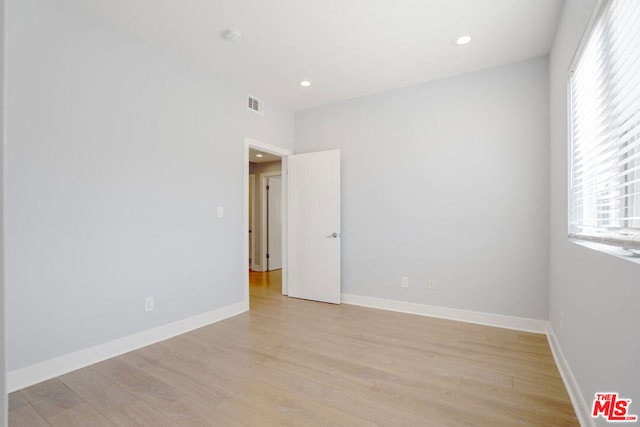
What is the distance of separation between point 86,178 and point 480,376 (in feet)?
10.8

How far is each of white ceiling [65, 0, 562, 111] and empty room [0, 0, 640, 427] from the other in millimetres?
23

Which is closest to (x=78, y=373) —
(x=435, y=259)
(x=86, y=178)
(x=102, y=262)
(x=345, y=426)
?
(x=102, y=262)

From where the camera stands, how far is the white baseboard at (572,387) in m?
1.59

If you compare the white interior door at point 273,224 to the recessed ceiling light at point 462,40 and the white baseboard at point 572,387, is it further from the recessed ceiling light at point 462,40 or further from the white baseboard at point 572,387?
the white baseboard at point 572,387

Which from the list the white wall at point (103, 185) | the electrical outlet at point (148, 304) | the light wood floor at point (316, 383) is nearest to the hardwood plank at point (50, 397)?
the light wood floor at point (316, 383)

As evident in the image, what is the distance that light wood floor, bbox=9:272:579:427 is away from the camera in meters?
1.72

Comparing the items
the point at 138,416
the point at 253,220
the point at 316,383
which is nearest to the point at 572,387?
the point at 316,383

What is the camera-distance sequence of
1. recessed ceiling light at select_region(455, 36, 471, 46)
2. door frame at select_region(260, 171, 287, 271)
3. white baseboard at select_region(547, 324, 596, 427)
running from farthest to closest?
door frame at select_region(260, 171, 287, 271) → recessed ceiling light at select_region(455, 36, 471, 46) → white baseboard at select_region(547, 324, 596, 427)

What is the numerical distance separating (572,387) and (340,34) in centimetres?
306

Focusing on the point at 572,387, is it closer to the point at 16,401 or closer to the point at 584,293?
A: the point at 584,293

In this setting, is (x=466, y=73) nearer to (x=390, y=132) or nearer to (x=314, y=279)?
(x=390, y=132)

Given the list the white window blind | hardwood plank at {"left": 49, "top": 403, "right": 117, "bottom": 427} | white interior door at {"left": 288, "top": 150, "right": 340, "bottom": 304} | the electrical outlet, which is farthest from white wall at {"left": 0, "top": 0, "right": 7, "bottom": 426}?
white interior door at {"left": 288, "top": 150, "right": 340, "bottom": 304}

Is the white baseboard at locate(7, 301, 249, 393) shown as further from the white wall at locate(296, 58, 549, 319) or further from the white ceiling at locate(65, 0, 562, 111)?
the white ceiling at locate(65, 0, 562, 111)

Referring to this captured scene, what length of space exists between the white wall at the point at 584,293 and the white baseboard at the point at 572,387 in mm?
56
